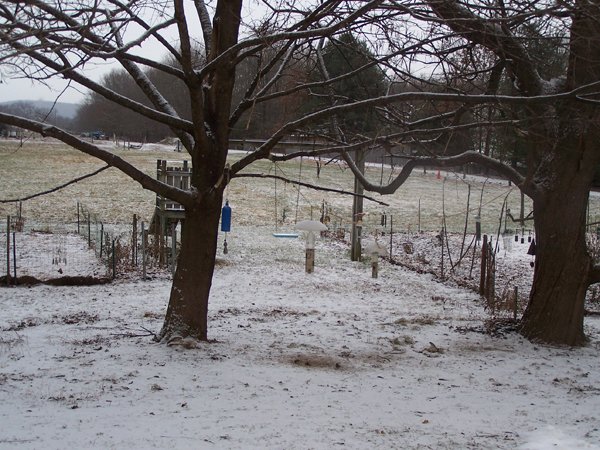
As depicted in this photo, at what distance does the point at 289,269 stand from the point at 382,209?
564 inches

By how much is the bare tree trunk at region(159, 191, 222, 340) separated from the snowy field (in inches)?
13.2

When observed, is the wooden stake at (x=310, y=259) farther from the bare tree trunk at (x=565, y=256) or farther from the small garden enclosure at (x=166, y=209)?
the bare tree trunk at (x=565, y=256)

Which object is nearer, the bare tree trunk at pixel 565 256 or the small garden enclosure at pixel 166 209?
the bare tree trunk at pixel 565 256

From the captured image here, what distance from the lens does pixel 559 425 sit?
459 cm

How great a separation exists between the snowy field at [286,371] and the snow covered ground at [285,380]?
2cm

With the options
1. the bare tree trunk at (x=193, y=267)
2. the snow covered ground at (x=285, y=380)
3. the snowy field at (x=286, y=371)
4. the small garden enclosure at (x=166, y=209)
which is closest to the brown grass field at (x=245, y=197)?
the small garden enclosure at (x=166, y=209)

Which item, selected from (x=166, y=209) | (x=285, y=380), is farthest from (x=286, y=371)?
(x=166, y=209)

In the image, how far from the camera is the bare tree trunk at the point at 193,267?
6469 millimetres

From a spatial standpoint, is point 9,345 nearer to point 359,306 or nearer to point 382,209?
point 359,306

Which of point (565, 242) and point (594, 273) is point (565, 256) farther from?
point (594, 273)

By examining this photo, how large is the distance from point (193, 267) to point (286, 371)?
5.05 feet

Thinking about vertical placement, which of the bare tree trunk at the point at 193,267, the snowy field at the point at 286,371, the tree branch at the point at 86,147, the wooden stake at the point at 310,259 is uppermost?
the tree branch at the point at 86,147

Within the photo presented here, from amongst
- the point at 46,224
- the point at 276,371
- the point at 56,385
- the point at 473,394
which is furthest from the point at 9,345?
the point at 46,224

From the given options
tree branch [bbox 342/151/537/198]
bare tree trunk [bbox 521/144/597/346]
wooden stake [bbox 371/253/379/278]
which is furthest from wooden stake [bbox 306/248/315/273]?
bare tree trunk [bbox 521/144/597/346]
